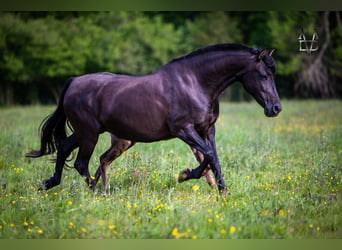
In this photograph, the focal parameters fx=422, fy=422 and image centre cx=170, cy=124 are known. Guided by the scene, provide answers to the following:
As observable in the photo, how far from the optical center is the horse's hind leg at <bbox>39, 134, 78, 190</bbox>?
5.81 m

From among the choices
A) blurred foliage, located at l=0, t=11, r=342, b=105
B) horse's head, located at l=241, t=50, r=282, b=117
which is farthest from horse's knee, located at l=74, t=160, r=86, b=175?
blurred foliage, located at l=0, t=11, r=342, b=105

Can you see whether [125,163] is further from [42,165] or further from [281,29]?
[281,29]

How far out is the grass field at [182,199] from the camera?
4.36 m

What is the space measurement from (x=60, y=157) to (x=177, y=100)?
1.93m

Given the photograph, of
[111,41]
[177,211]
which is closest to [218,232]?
[177,211]

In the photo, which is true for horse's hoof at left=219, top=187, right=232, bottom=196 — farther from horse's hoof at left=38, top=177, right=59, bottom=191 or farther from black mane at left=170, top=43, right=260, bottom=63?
horse's hoof at left=38, top=177, right=59, bottom=191

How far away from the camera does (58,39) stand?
1652cm

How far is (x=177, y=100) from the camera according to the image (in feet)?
17.6

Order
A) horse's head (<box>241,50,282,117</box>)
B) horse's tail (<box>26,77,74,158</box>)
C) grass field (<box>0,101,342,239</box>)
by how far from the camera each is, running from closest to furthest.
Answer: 1. grass field (<box>0,101,342,239</box>)
2. horse's head (<box>241,50,282,117</box>)
3. horse's tail (<box>26,77,74,158</box>)

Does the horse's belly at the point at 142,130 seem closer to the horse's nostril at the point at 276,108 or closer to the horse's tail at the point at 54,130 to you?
the horse's tail at the point at 54,130

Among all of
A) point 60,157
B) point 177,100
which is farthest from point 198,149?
point 60,157

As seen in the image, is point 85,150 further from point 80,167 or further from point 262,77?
point 262,77

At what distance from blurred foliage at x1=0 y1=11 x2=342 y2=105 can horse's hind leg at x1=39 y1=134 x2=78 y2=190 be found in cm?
797

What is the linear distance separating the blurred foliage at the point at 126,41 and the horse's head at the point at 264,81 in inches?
266
